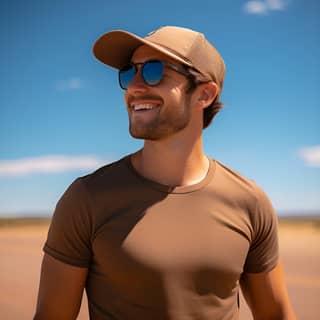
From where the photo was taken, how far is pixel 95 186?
2.39 meters

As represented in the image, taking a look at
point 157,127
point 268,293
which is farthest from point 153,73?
point 268,293

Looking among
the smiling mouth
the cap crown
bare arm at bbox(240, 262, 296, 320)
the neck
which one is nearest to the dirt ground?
bare arm at bbox(240, 262, 296, 320)

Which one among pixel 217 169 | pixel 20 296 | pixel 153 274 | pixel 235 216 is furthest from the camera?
pixel 20 296

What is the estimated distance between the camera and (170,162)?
8.41ft

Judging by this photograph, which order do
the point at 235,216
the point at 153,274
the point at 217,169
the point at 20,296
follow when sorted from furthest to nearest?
the point at 20,296
the point at 217,169
the point at 235,216
the point at 153,274

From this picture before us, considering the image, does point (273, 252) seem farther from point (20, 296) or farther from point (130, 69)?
point (20, 296)

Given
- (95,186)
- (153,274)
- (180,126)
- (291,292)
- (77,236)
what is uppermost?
(180,126)

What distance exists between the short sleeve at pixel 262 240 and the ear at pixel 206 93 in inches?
20.3

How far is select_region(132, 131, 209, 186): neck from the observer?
2.53 meters

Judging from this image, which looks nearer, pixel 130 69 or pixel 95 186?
pixel 95 186

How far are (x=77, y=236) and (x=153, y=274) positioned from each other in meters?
0.37

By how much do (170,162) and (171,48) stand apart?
0.54m

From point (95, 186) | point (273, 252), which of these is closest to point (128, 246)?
point (95, 186)

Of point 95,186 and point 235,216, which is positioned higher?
point 95,186
